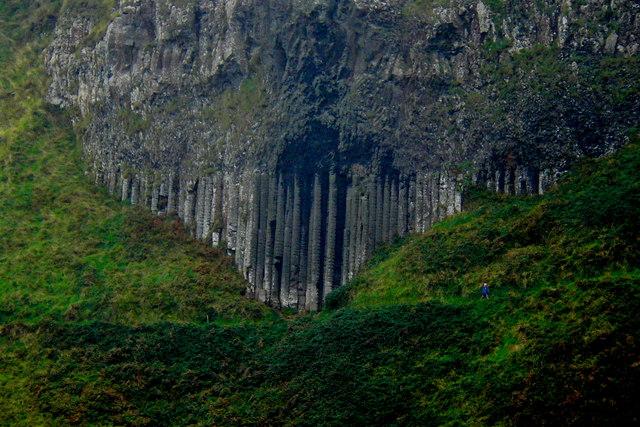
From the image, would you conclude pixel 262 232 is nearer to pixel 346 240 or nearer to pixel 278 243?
pixel 278 243

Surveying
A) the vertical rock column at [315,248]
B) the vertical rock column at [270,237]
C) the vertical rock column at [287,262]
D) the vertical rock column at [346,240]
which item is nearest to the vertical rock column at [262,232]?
the vertical rock column at [270,237]

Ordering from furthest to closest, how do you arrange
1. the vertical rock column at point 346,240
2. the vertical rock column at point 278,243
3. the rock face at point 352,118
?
the vertical rock column at point 278,243, the vertical rock column at point 346,240, the rock face at point 352,118

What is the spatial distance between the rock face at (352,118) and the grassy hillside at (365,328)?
2.36 m

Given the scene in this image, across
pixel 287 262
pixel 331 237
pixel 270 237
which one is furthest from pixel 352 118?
pixel 287 262

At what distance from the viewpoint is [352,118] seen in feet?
175

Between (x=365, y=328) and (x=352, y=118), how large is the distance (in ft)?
59.0

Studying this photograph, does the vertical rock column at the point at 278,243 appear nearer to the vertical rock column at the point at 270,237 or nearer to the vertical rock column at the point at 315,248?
the vertical rock column at the point at 270,237

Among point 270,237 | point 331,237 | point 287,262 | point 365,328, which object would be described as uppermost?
point 331,237

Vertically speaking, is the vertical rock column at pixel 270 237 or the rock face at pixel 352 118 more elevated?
the rock face at pixel 352 118

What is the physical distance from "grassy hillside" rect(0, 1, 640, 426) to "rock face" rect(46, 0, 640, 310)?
7.74 feet

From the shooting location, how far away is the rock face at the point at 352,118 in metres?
47.5

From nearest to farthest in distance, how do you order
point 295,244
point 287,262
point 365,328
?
point 365,328 < point 287,262 < point 295,244

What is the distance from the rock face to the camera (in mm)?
47469

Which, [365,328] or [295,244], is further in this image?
[295,244]
